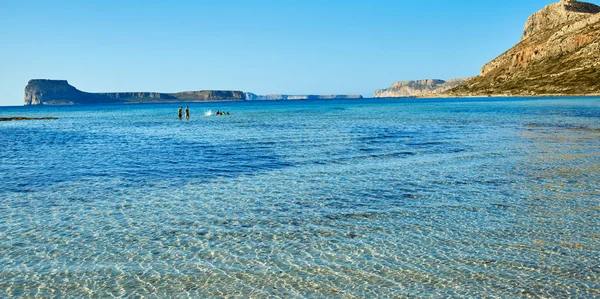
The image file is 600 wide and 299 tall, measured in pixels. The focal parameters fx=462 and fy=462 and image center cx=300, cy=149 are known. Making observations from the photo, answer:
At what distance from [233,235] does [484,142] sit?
2707 centimetres

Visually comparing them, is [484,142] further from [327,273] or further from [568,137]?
[327,273]

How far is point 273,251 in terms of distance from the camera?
10.9m

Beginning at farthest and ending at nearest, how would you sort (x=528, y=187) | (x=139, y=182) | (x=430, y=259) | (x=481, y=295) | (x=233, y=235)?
(x=139, y=182) < (x=528, y=187) < (x=233, y=235) < (x=430, y=259) < (x=481, y=295)

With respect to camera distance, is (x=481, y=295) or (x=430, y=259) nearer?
(x=481, y=295)

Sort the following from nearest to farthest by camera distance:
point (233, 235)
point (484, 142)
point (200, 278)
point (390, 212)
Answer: point (200, 278) → point (233, 235) → point (390, 212) → point (484, 142)

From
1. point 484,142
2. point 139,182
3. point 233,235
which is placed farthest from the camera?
point 484,142

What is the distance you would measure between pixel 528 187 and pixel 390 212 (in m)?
6.64

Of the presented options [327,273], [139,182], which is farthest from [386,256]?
[139,182]

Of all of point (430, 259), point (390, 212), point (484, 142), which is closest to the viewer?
point (430, 259)

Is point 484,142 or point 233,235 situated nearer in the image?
point 233,235

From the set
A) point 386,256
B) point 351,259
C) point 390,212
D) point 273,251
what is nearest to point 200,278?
point 273,251

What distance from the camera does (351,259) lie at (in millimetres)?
10336

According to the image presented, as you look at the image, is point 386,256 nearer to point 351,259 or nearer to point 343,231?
point 351,259

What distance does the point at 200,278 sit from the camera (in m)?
9.46
